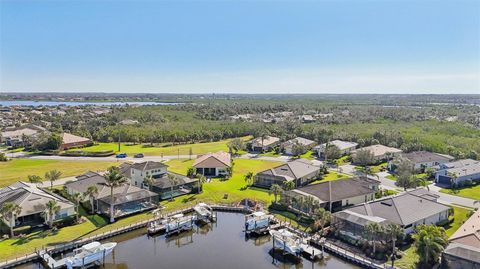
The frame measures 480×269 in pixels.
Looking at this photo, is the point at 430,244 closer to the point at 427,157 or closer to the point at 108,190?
the point at 108,190

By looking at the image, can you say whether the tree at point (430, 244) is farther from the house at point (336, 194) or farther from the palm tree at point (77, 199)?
the palm tree at point (77, 199)

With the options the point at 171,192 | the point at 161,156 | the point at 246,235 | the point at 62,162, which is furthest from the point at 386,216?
the point at 62,162

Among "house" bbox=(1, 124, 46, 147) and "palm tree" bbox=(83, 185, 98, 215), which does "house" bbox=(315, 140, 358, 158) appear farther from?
"house" bbox=(1, 124, 46, 147)

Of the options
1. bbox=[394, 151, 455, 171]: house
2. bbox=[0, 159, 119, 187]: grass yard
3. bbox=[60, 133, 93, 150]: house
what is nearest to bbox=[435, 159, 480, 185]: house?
bbox=[394, 151, 455, 171]: house

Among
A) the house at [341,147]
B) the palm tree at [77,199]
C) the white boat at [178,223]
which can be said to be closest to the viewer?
the white boat at [178,223]

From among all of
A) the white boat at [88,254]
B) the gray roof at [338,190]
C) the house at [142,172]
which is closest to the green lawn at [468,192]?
the gray roof at [338,190]
